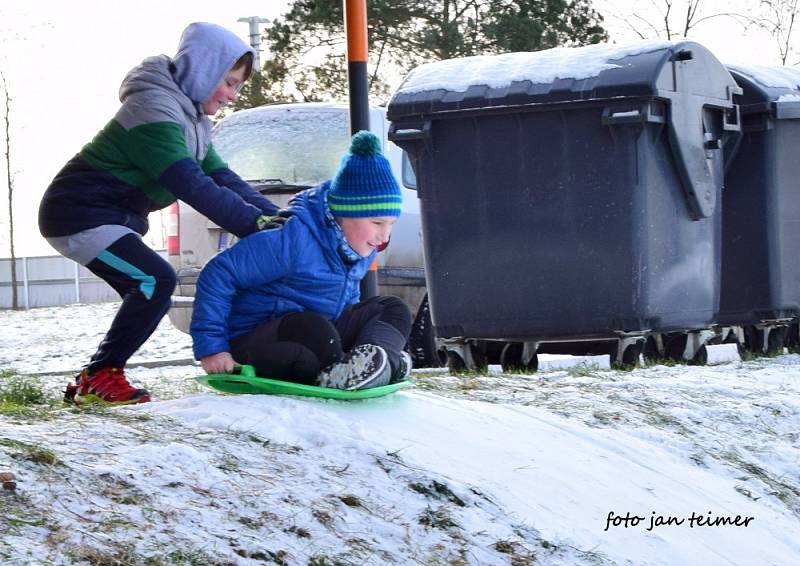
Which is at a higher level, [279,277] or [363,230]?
[363,230]

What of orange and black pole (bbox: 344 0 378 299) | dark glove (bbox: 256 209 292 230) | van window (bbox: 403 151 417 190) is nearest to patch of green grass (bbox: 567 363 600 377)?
orange and black pole (bbox: 344 0 378 299)

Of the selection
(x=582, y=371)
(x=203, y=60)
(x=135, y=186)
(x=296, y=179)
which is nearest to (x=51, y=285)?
(x=296, y=179)

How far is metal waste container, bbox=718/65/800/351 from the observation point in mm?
8469

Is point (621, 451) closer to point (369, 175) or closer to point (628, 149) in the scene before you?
point (369, 175)

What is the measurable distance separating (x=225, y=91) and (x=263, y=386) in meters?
1.17

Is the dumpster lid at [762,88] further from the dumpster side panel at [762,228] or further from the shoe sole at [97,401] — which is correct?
the shoe sole at [97,401]

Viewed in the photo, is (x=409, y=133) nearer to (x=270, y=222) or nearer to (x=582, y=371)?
(x=582, y=371)

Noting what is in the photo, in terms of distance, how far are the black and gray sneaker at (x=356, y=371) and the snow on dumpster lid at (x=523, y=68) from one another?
3.02 meters

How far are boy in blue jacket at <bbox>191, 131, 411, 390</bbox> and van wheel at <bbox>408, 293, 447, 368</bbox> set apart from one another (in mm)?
4120

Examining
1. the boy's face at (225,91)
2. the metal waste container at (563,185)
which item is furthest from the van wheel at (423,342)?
the boy's face at (225,91)

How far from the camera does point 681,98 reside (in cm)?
732

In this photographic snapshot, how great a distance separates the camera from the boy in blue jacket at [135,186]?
467cm

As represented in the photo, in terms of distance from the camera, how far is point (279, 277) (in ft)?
15.1

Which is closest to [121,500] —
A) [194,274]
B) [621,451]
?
[621,451]
